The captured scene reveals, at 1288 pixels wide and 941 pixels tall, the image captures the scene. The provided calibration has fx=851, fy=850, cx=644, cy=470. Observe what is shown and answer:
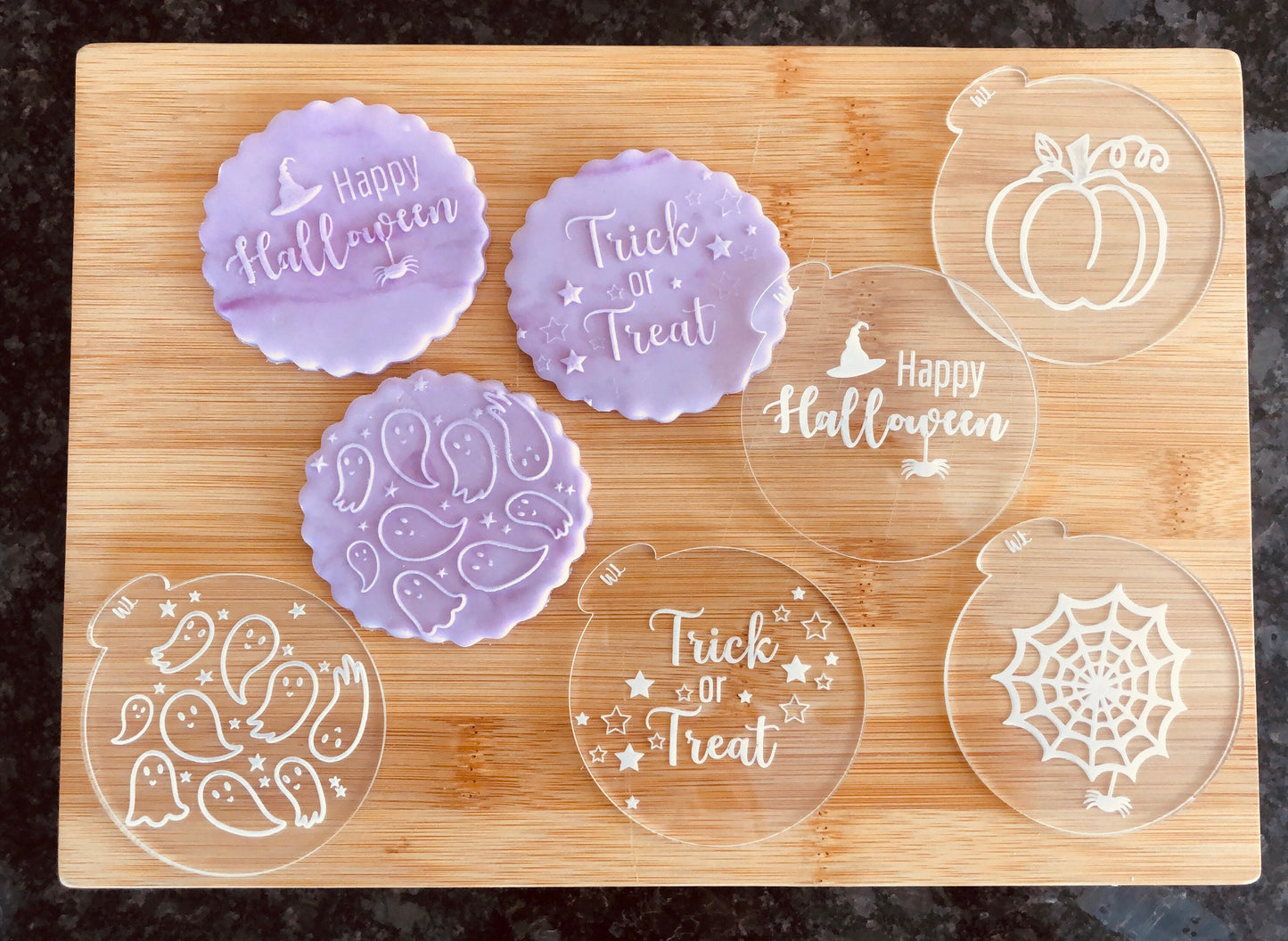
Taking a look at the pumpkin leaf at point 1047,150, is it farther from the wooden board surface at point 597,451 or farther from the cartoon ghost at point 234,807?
the cartoon ghost at point 234,807

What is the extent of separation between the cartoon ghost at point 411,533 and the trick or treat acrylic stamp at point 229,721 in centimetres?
11

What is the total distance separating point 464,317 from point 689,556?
0.38 m

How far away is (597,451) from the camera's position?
0.98 metres

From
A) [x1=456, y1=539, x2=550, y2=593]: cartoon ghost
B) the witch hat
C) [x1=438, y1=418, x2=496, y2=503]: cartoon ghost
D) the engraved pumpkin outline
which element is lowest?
[x1=456, y1=539, x2=550, y2=593]: cartoon ghost

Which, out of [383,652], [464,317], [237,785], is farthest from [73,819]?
[464,317]

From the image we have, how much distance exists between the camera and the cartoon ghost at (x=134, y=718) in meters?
0.96

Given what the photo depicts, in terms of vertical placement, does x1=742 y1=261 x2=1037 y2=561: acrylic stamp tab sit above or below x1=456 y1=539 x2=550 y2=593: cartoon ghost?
above

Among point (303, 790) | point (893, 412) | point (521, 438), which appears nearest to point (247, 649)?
point (303, 790)

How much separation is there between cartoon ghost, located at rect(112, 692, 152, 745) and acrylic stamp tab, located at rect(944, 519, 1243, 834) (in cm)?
91

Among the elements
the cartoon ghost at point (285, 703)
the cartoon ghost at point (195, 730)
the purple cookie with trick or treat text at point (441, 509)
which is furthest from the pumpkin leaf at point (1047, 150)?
the cartoon ghost at point (195, 730)

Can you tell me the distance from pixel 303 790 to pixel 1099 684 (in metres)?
0.90

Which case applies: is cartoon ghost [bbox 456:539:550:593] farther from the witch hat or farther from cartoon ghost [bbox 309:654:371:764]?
the witch hat

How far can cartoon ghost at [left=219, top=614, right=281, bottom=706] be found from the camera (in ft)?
3.16

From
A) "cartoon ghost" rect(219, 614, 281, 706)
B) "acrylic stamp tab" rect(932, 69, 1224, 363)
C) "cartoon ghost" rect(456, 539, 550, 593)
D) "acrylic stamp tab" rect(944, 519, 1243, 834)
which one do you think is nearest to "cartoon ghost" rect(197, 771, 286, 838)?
"cartoon ghost" rect(219, 614, 281, 706)
